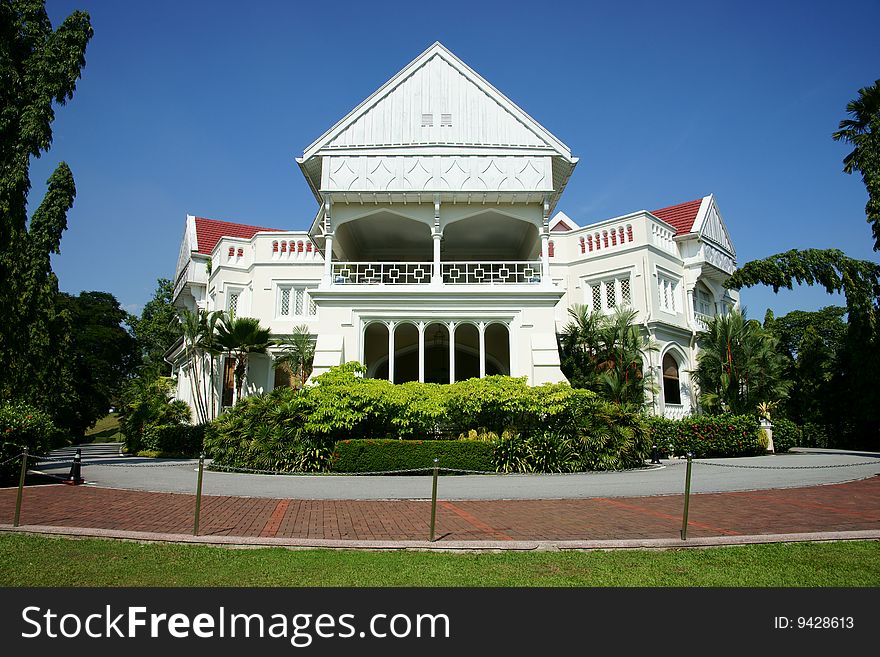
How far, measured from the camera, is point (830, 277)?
21203mm

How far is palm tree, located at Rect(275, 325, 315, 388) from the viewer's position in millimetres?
27156

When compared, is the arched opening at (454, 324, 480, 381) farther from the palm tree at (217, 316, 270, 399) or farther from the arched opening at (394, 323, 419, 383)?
the palm tree at (217, 316, 270, 399)

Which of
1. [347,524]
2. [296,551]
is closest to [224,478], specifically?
[347,524]

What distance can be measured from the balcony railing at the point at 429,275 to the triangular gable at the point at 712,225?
10421 mm

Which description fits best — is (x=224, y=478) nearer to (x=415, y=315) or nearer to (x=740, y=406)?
(x=415, y=315)

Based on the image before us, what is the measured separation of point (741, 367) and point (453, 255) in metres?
13.7

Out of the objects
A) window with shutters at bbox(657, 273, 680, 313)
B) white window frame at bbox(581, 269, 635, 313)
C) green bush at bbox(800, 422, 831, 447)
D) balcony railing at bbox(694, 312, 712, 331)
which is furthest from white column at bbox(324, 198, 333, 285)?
green bush at bbox(800, 422, 831, 447)

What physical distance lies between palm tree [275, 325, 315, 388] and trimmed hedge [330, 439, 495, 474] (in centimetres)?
1150

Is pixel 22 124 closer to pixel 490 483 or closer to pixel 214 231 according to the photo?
pixel 490 483

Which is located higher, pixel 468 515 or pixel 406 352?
pixel 406 352

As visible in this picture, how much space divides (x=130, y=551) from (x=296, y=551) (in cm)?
178

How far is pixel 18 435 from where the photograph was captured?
1218cm

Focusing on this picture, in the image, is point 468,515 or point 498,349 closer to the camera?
point 468,515

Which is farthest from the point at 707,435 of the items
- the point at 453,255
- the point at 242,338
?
the point at 242,338
